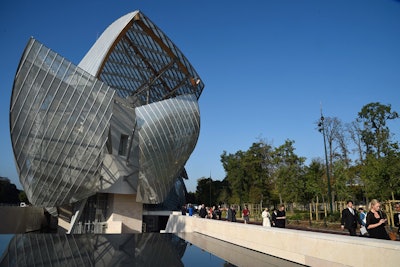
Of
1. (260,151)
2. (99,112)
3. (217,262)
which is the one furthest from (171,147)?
(260,151)

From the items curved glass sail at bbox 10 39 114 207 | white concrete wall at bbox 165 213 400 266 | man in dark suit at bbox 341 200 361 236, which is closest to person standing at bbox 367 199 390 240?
white concrete wall at bbox 165 213 400 266

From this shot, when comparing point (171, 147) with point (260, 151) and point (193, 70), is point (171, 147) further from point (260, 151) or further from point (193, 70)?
point (260, 151)

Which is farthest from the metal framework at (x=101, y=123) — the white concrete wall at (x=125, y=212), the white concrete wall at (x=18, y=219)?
the white concrete wall at (x=18, y=219)

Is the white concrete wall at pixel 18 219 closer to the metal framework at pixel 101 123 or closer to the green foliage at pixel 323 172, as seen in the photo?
the metal framework at pixel 101 123

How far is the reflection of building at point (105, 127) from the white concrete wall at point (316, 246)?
42.7ft

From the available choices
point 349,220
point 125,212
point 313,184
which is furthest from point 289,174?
point 349,220

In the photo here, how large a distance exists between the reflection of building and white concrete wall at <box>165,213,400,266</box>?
13.0 metres

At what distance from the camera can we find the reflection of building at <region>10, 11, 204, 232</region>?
753 inches

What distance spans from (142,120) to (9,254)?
16847 millimetres

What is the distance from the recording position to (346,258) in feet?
20.0

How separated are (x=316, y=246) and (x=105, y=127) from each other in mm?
16984

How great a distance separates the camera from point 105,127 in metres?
21.0

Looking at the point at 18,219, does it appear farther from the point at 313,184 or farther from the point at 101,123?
the point at 313,184

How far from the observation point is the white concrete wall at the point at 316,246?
5.34m
